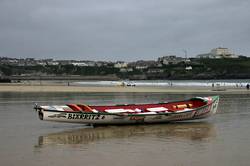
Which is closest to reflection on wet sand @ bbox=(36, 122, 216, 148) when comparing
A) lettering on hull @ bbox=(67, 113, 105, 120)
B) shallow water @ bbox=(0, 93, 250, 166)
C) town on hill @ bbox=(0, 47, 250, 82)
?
shallow water @ bbox=(0, 93, 250, 166)

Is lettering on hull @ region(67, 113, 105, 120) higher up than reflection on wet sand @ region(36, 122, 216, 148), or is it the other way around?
lettering on hull @ region(67, 113, 105, 120)

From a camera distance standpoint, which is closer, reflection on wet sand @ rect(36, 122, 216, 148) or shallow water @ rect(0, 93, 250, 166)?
shallow water @ rect(0, 93, 250, 166)

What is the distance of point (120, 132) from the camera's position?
54.4 feet

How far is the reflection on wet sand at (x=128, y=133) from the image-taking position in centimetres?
1501

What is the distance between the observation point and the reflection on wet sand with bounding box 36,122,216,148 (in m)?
15.0

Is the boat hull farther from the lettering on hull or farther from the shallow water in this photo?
the shallow water

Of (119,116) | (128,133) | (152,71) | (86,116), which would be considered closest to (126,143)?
(128,133)

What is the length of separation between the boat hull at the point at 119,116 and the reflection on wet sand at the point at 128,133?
27cm

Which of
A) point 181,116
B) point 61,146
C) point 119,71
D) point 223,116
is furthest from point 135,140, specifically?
point 119,71

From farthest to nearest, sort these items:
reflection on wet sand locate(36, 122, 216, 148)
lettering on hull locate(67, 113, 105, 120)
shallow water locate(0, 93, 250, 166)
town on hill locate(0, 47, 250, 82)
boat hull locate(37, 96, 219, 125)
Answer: town on hill locate(0, 47, 250, 82)
lettering on hull locate(67, 113, 105, 120)
boat hull locate(37, 96, 219, 125)
reflection on wet sand locate(36, 122, 216, 148)
shallow water locate(0, 93, 250, 166)

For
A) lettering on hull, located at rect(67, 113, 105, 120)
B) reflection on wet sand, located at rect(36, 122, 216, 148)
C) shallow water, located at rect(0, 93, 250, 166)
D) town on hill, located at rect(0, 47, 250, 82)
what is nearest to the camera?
shallow water, located at rect(0, 93, 250, 166)

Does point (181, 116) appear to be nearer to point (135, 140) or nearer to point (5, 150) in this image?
point (135, 140)

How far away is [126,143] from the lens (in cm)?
1411

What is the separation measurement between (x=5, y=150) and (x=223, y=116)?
12.7 metres
